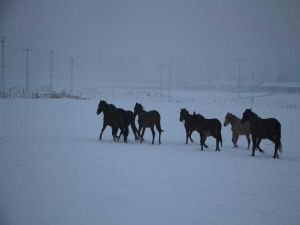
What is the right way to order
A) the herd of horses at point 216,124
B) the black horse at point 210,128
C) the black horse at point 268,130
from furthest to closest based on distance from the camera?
the black horse at point 210,128
the herd of horses at point 216,124
the black horse at point 268,130

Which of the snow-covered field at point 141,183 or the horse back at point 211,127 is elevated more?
the horse back at point 211,127

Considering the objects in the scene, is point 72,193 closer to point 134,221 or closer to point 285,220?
point 134,221

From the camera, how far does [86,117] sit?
24.9m

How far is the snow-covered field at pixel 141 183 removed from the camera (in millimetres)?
6895

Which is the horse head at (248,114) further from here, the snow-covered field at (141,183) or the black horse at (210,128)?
the snow-covered field at (141,183)

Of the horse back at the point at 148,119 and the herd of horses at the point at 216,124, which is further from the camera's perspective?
the horse back at the point at 148,119

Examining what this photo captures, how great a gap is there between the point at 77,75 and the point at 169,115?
130560 millimetres

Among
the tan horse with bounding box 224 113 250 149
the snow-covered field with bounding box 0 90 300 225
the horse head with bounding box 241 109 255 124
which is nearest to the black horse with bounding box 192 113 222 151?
the snow-covered field with bounding box 0 90 300 225

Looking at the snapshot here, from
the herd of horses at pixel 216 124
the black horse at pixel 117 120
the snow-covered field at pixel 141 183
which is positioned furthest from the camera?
the black horse at pixel 117 120

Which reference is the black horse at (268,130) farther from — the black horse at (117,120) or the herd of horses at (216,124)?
the black horse at (117,120)

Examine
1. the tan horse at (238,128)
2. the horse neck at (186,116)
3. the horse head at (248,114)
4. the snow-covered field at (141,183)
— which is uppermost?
the horse head at (248,114)

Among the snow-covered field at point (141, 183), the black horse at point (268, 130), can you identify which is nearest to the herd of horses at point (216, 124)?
the black horse at point (268, 130)

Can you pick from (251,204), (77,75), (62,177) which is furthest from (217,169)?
(77,75)

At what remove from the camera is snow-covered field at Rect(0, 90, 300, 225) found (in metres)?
6.89
